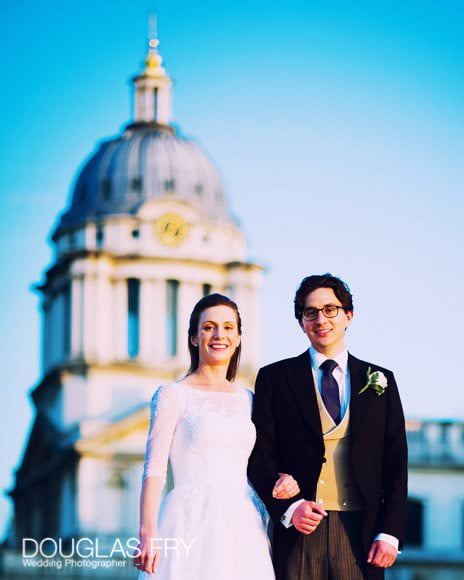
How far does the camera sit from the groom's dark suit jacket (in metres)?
10.3

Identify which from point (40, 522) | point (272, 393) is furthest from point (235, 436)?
point (40, 522)

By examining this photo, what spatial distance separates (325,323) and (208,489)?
119 cm

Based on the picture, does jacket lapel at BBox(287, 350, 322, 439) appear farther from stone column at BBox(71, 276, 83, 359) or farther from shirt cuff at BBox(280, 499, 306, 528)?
stone column at BBox(71, 276, 83, 359)

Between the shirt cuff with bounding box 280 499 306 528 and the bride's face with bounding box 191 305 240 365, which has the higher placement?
the bride's face with bounding box 191 305 240 365

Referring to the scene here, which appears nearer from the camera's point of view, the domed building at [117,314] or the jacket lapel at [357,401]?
the jacket lapel at [357,401]

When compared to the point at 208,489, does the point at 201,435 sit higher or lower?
higher

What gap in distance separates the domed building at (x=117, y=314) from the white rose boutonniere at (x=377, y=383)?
53.8m

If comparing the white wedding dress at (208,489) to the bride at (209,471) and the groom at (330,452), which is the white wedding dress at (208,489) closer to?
the bride at (209,471)

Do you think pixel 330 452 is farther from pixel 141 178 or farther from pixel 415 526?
pixel 141 178

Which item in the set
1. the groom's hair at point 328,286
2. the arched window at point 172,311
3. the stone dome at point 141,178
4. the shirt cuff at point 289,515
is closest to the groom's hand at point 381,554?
the shirt cuff at point 289,515

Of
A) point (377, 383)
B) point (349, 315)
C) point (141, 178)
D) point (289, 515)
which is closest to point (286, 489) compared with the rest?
point (289, 515)

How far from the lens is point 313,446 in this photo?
1032cm

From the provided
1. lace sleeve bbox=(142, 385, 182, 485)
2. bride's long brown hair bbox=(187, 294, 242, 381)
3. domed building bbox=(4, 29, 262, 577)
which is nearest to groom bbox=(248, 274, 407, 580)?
A: bride's long brown hair bbox=(187, 294, 242, 381)

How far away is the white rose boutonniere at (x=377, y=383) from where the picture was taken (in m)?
10.4
